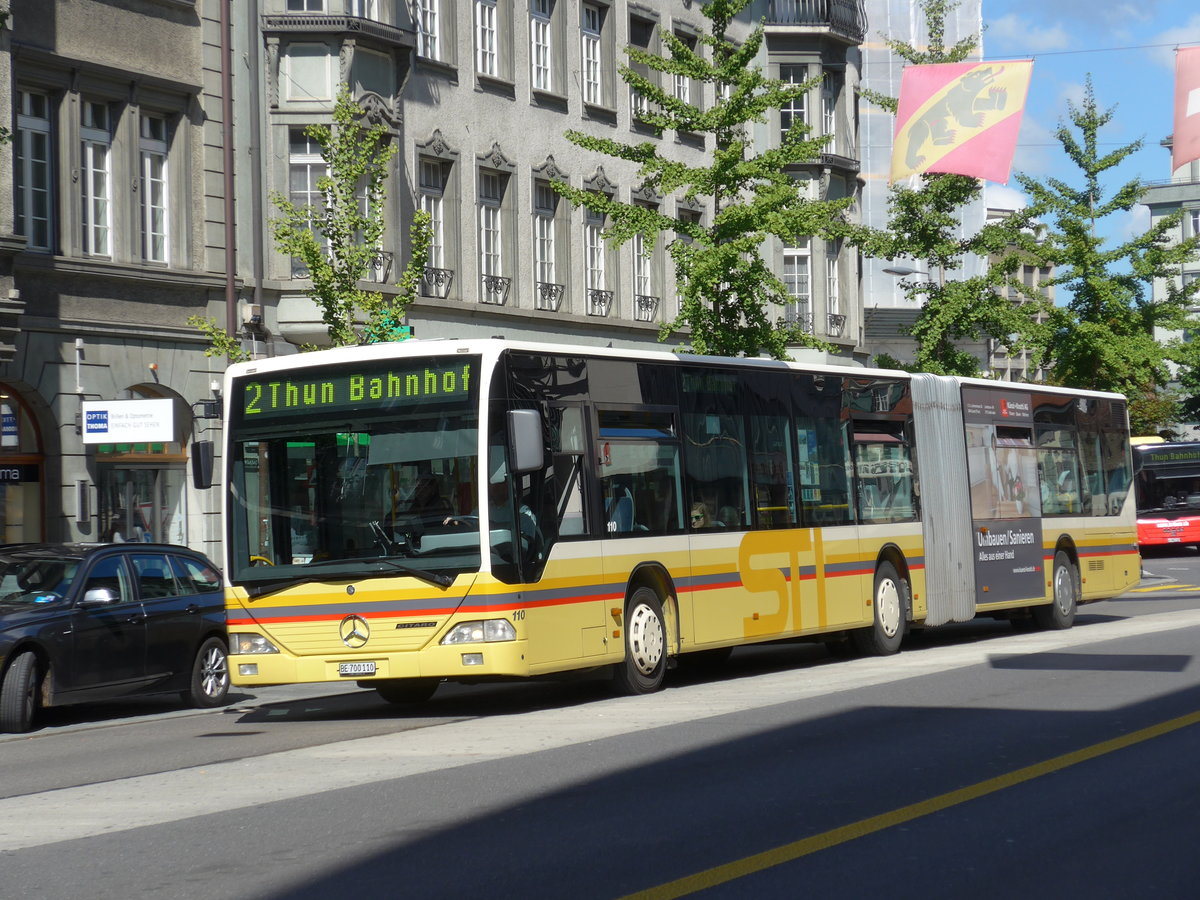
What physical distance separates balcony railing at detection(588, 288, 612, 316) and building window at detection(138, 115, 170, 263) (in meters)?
11.2

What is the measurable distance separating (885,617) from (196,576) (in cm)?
740

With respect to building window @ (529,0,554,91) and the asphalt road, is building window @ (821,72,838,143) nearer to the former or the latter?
building window @ (529,0,554,91)

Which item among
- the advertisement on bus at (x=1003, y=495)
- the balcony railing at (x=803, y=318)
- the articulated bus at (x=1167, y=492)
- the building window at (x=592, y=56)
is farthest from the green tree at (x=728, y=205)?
the articulated bus at (x=1167, y=492)

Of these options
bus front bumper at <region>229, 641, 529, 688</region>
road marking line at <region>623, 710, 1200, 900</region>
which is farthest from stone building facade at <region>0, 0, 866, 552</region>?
road marking line at <region>623, 710, 1200, 900</region>

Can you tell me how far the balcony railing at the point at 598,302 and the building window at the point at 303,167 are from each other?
821 cm

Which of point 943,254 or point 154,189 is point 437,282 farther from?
point 943,254

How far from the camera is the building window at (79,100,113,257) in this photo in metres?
27.0

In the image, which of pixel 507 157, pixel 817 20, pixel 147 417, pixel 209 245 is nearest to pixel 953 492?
pixel 147 417

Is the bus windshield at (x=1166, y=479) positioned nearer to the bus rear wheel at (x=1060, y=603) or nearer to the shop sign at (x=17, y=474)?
the bus rear wheel at (x=1060, y=603)

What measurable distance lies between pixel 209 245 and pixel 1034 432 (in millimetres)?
13114

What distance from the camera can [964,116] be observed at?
86.1 feet

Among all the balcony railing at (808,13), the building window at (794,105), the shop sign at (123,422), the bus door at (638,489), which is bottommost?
the bus door at (638,489)

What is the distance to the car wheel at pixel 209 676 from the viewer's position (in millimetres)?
17602

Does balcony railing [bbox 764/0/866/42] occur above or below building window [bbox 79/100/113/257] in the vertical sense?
above
